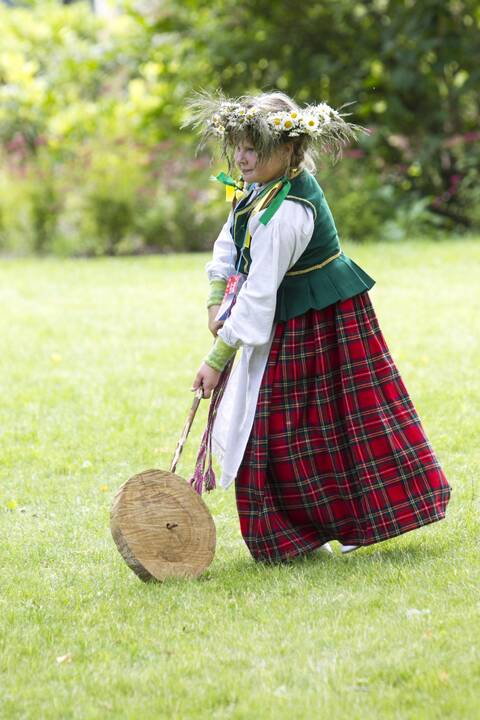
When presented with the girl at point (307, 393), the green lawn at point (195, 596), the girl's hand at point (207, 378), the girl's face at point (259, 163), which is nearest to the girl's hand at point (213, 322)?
the girl at point (307, 393)

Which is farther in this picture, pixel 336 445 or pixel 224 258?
pixel 224 258

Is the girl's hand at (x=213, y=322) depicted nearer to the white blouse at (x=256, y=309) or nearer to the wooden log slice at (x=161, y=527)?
the white blouse at (x=256, y=309)

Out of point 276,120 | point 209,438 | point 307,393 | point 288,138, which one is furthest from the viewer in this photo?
Answer: point 209,438

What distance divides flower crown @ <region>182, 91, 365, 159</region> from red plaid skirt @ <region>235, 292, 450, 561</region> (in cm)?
57

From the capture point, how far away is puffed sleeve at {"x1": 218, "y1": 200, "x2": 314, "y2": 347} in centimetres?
385

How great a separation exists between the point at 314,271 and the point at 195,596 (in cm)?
119

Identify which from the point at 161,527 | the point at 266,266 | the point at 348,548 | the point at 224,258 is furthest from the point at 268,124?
the point at 348,548

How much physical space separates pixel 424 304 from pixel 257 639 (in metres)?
6.51

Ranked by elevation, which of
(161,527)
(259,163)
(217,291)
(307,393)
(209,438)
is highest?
(259,163)

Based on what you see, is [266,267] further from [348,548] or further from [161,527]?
[348,548]

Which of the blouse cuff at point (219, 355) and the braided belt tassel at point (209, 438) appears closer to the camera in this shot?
the blouse cuff at point (219, 355)

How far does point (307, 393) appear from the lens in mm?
4098

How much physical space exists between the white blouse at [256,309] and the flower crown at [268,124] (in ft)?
0.70

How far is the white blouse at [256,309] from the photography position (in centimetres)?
385
